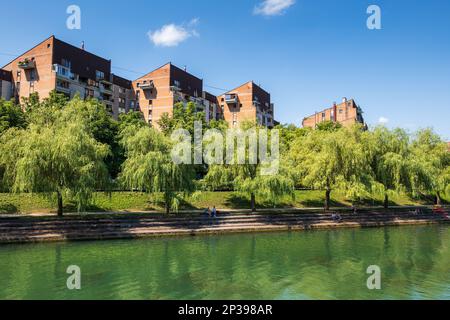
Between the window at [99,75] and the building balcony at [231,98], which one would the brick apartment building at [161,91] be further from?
the building balcony at [231,98]

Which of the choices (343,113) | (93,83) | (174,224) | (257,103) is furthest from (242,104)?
(174,224)

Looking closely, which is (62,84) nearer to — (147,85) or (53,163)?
(147,85)

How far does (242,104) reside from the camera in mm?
86312

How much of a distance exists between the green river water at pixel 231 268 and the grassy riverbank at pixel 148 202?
7796mm

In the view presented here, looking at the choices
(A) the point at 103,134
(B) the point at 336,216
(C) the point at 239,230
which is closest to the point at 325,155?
(B) the point at 336,216

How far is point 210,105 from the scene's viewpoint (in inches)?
3310

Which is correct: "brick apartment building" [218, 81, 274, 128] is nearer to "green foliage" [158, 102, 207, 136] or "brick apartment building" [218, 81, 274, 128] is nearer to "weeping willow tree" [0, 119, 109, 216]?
"green foliage" [158, 102, 207, 136]

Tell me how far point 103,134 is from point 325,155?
81.3 ft

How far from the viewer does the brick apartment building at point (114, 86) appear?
5719cm

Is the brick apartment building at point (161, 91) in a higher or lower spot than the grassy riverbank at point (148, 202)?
higher

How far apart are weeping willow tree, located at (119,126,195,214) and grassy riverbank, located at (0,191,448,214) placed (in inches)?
74.1

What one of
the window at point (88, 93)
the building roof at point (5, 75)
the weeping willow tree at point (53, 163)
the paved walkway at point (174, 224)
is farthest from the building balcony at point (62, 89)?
the paved walkway at point (174, 224)

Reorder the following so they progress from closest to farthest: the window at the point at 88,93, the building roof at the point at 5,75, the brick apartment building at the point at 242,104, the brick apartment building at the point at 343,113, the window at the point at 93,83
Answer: the building roof at the point at 5,75
the window at the point at 88,93
the window at the point at 93,83
the brick apartment building at the point at 242,104
the brick apartment building at the point at 343,113

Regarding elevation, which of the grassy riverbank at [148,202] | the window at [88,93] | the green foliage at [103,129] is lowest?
the grassy riverbank at [148,202]
